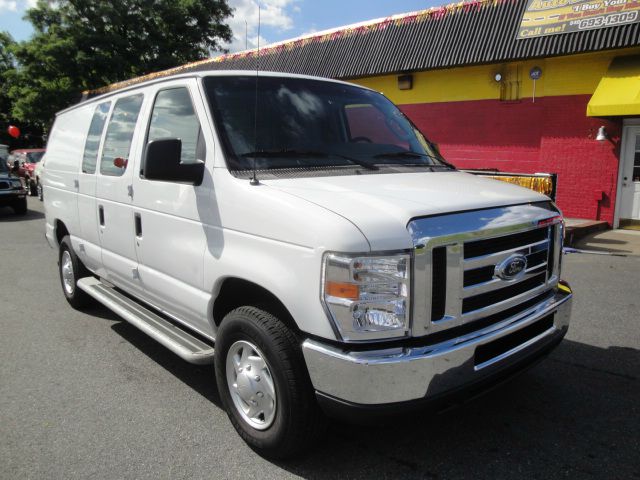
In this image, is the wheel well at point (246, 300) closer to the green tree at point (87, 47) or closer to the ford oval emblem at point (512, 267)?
the ford oval emblem at point (512, 267)

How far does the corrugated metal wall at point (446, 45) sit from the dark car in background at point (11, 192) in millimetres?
8926

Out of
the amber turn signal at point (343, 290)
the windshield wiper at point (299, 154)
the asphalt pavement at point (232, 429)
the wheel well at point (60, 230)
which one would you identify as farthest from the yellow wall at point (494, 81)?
the amber turn signal at point (343, 290)

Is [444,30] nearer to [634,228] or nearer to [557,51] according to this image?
[557,51]

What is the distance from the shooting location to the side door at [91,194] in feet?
15.4

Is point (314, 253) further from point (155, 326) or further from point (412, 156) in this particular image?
point (155, 326)

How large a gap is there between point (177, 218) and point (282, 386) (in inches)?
55.8

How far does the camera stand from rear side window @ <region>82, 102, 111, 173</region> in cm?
471

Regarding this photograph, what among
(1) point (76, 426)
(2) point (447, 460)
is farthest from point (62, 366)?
(2) point (447, 460)

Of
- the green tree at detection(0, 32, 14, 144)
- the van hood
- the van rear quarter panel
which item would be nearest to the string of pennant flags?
the van rear quarter panel

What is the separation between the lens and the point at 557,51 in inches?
456

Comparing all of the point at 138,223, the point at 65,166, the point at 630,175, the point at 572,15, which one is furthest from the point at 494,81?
the point at 138,223

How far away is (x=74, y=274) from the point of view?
5.41 meters

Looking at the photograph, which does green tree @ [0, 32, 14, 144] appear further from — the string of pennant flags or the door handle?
the door handle

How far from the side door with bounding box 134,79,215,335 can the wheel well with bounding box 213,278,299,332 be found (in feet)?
0.32
